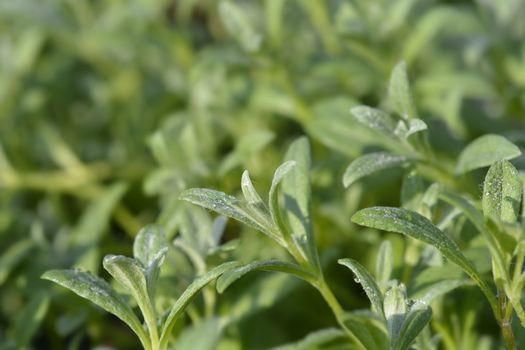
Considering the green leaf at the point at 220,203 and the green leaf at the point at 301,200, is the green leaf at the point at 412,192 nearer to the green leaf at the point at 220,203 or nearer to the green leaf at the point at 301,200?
the green leaf at the point at 301,200

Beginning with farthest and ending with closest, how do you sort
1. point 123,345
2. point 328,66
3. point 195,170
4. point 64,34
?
point 64,34, point 328,66, point 123,345, point 195,170

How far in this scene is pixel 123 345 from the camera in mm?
1521

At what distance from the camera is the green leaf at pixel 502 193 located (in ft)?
2.97

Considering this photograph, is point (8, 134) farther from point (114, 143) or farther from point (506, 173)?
point (506, 173)

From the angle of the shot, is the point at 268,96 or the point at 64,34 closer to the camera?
the point at 268,96

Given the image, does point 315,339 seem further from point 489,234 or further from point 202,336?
point 489,234

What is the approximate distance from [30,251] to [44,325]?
23 centimetres

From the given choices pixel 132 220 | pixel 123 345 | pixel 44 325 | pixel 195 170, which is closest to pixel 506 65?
pixel 195 170

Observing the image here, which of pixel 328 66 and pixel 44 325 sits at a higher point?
pixel 328 66

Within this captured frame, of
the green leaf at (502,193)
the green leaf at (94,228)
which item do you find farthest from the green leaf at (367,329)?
the green leaf at (94,228)

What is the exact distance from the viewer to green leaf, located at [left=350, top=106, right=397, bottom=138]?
3.60ft

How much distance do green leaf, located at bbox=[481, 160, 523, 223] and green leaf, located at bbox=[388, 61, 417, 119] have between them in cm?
21

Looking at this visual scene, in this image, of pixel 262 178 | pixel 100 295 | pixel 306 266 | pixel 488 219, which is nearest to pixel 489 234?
pixel 488 219

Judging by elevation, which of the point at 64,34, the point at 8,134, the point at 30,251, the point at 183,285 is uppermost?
the point at 64,34
